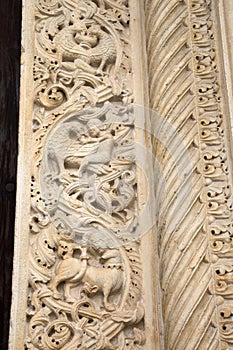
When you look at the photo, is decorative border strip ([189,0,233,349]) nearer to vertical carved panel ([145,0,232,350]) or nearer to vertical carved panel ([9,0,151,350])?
vertical carved panel ([145,0,232,350])

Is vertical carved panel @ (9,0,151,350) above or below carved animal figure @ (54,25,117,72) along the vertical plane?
below

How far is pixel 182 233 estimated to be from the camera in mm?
1522

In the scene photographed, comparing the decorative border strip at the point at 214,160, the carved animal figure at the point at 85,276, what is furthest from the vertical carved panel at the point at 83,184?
the decorative border strip at the point at 214,160

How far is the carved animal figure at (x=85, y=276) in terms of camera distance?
4.86 ft

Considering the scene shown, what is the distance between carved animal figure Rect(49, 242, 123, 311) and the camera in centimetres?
148

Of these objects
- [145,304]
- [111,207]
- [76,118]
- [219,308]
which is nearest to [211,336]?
[219,308]

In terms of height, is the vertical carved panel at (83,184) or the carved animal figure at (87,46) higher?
the carved animal figure at (87,46)

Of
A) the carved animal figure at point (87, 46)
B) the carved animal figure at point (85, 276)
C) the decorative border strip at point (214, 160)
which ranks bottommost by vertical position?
the carved animal figure at point (85, 276)

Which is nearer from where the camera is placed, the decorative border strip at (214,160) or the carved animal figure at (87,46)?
the decorative border strip at (214,160)

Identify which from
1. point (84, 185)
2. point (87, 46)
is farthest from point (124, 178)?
point (87, 46)

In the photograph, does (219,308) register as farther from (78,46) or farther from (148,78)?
(78,46)

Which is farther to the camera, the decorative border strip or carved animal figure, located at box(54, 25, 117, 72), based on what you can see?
carved animal figure, located at box(54, 25, 117, 72)

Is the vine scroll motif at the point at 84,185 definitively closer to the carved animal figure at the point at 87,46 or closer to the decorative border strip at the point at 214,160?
the carved animal figure at the point at 87,46

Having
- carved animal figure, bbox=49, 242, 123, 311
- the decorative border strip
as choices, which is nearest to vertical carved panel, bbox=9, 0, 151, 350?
carved animal figure, bbox=49, 242, 123, 311
